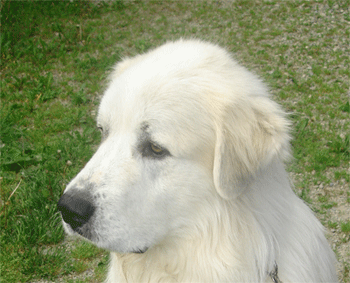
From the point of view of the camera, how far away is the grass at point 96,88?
3.79 meters

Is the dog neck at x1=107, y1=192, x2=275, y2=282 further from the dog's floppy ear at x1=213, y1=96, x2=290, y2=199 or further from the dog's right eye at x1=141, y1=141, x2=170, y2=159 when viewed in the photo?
the dog's right eye at x1=141, y1=141, x2=170, y2=159

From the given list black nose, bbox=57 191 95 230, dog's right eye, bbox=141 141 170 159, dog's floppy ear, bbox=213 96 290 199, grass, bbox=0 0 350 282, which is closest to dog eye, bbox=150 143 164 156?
dog's right eye, bbox=141 141 170 159

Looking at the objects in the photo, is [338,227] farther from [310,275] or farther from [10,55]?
[10,55]

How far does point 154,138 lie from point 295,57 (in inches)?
198

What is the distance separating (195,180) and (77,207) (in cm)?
69

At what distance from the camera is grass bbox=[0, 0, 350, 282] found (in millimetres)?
3795

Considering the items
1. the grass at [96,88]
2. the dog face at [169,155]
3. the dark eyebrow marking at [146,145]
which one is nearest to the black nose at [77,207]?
the dog face at [169,155]

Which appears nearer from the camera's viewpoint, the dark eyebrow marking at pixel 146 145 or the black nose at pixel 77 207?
the black nose at pixel 77 207

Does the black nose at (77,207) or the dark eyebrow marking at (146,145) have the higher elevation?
the dark eyebrow marking at (146,145)

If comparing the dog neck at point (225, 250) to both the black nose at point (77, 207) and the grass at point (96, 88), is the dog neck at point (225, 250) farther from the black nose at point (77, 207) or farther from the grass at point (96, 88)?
the grass at point (96, 88)

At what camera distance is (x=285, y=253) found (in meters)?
2.35

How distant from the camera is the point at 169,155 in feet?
7.09

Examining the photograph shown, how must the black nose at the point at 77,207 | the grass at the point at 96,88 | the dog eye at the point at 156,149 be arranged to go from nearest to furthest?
the black nose at the point at 77,207 → the dog eye at the point at 156,149 → the grass at the point at 96,88

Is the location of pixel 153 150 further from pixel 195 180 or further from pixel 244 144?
pixel 244 144
